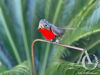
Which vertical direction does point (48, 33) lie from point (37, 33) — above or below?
below

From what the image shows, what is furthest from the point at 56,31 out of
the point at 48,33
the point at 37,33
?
the point at 37,33

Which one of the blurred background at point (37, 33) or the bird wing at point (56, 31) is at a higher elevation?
the blurred background at point (37, 33)

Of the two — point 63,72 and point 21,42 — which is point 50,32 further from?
point 21,42

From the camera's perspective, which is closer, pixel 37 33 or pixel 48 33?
pixel 48 33

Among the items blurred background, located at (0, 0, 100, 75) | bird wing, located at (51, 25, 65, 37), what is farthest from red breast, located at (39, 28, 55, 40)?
blurred background, located at (0, 0, 100, 75)

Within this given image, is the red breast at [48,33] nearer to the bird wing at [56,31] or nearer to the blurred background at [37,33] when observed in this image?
the bird wing at [56,31]

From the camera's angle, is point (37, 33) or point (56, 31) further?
point (37, 33)

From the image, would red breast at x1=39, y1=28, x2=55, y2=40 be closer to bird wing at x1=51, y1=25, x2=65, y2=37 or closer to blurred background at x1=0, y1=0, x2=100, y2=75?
bird wing at x1=51, y1=25, x2=65, y2=37

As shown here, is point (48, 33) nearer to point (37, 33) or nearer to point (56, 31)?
point (56, 31)

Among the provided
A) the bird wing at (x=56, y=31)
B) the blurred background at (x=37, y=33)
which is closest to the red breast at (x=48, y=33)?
the bird wing at (x=56, y=31)

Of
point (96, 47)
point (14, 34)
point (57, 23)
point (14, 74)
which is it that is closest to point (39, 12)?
point (57, 23)

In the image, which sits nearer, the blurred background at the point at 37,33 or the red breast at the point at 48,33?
the red breast at the point at 48,33

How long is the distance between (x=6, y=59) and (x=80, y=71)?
2.05 meters

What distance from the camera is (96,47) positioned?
243cm
